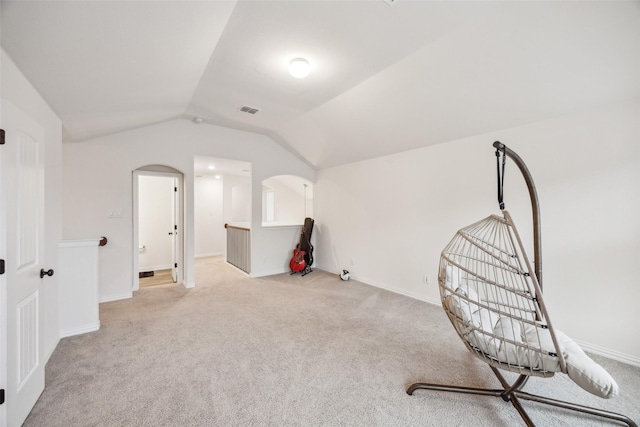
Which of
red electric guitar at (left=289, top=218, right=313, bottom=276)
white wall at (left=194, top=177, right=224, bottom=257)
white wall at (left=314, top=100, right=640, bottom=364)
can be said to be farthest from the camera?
white wall at (left=194, top=177, right=224, bottom=257)

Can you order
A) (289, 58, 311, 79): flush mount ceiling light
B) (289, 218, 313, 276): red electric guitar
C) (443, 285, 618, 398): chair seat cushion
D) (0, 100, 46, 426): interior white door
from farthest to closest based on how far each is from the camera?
(289, 218, 313, 276): red electric guitar, (289, 58, 311, 79): flush mount ceiling light, (0, 100, 46, 426): interior white door, (443, 285, 618, 398): chair seat cushion

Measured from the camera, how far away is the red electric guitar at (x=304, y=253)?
201 inches

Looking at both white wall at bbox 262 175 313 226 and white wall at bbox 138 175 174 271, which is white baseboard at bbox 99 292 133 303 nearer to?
white wall at bbox 138 175 174 271

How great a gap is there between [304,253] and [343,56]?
144 inches

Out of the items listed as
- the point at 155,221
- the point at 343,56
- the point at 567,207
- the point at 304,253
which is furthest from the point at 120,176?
the point at 567,207

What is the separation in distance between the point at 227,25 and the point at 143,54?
0.68 meters

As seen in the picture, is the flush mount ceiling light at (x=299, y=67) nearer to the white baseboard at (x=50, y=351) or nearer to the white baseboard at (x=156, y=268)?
the white baseboard at (x=50, y=351)

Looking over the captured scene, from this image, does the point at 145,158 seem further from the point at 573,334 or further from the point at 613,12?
the point at 573,334

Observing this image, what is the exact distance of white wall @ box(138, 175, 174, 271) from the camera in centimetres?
540

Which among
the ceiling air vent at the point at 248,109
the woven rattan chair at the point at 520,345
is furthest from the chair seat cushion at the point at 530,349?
the ceiling air vent at the point at 248,109

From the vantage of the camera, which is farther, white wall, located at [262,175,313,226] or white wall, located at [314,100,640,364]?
white wall, located at [262,175,313,226]

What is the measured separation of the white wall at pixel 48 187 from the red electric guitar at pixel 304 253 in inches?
131

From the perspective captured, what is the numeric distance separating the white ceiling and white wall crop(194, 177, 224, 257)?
12.1ft

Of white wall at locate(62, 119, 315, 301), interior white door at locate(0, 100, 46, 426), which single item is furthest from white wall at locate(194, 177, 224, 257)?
interior white door at locate(0, 100, 46, 426)
